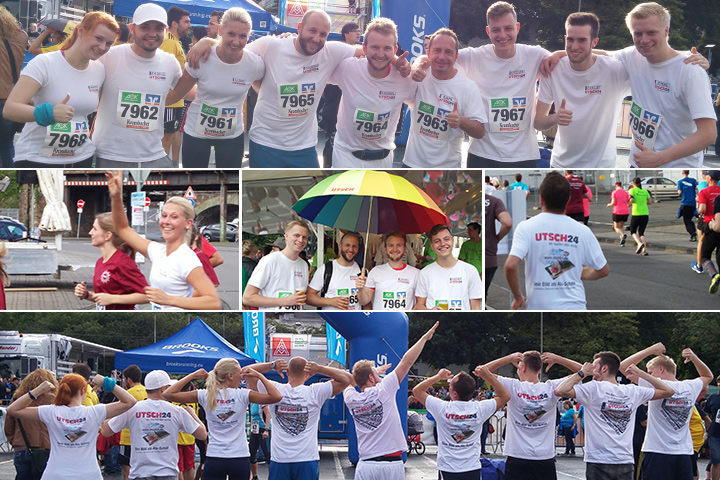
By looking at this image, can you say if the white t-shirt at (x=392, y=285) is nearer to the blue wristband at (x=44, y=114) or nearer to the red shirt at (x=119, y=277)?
the red shirt at (x=119, y=277)

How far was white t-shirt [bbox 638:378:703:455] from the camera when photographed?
19.2 ft

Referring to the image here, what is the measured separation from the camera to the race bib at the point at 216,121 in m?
6.54

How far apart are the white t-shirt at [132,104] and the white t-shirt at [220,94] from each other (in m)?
0.26

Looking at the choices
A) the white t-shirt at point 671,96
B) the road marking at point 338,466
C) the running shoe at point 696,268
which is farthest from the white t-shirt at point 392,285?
the road marking at point 338,466

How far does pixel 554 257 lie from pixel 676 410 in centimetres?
173

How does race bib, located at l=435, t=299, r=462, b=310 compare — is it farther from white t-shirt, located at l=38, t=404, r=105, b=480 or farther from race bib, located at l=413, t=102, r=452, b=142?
white t-shirt, located at l=38, t=404, r=105, b=480

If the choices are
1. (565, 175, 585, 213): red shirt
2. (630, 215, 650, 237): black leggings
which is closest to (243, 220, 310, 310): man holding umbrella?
(565, 175, 585, 213): red shirt

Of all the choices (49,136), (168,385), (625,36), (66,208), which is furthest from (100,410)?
(625,36)

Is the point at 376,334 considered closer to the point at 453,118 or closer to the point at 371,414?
the point at 371,414

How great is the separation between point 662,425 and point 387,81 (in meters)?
3.65

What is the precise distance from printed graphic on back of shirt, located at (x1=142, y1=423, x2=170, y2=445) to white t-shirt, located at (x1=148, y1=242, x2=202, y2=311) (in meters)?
0.89

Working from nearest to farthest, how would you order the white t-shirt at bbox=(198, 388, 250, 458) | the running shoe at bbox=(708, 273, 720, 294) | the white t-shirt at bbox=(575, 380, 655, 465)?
the white t-shirt at bbox=(198, 388, 250, 458) < the white t-shirt at bbox=(575, 380, 655, 465) < the running shoe at bbox=(708, 273, 720, 294)

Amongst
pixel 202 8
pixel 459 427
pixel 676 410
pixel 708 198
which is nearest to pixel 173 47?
pixel 202 8

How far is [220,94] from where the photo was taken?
21.1 ft
